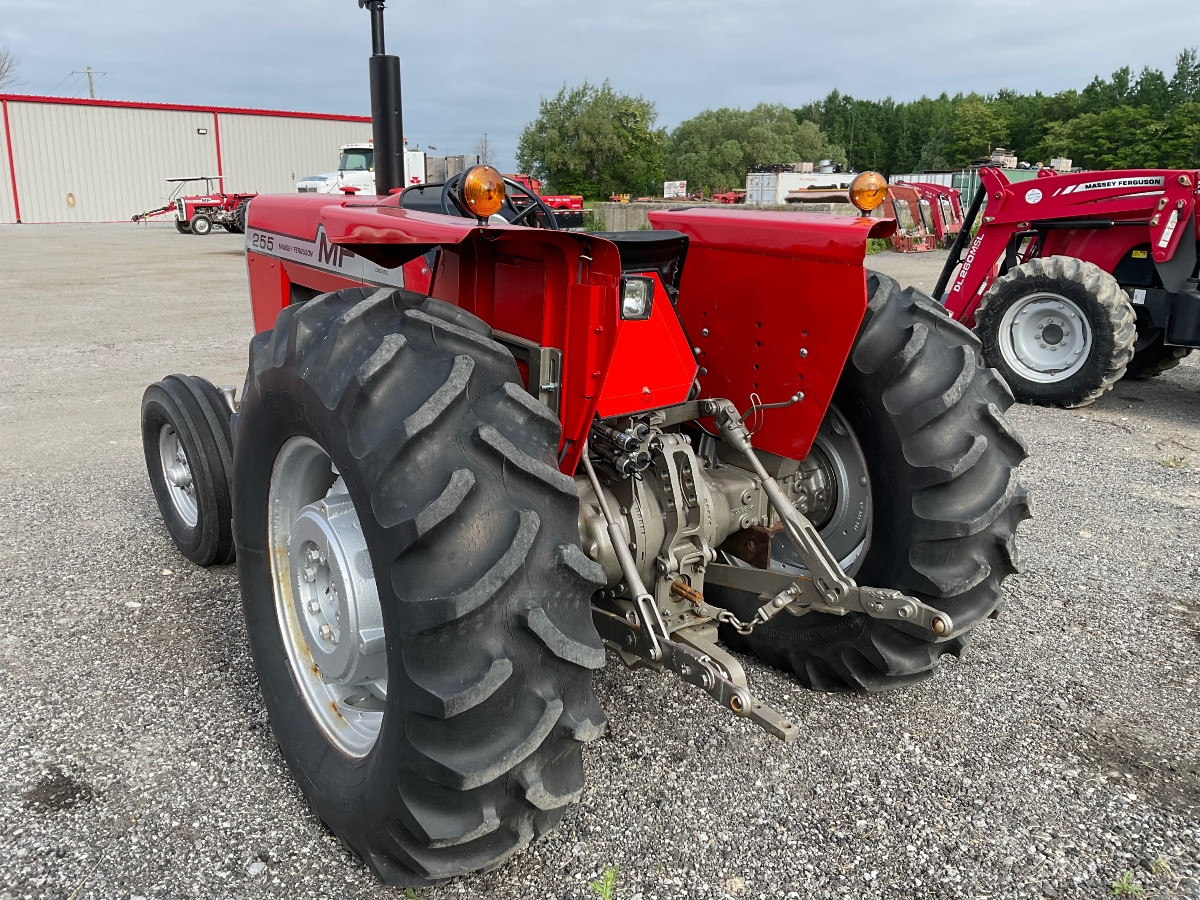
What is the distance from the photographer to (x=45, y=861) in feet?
7.13

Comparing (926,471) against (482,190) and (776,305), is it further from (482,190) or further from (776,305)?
(482,190)

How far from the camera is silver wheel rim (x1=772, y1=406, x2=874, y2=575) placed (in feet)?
9.02

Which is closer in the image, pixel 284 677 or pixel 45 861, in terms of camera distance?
pixel 45 861

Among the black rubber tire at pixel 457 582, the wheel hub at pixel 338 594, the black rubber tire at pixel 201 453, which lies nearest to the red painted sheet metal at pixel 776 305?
the black rubber tire at pixel 457 582

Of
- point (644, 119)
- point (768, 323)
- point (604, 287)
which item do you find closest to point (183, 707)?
point (604, 287)

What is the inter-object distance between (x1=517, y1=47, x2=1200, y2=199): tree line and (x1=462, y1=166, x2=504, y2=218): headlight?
4235 cm

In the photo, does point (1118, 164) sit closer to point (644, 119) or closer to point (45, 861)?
point (644, 119)

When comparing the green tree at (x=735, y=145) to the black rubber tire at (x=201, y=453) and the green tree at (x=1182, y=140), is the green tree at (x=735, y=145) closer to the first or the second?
the green tree at (x=1182, y=140)

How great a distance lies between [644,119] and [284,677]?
44.8 metres

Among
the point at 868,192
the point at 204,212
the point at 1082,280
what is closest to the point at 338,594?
the point at 868,192

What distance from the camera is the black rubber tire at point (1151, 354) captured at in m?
7.84

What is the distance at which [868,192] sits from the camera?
2555mm

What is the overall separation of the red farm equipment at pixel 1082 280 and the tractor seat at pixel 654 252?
547cm

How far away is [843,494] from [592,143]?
42.5 meters
